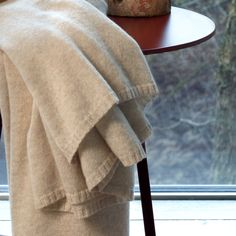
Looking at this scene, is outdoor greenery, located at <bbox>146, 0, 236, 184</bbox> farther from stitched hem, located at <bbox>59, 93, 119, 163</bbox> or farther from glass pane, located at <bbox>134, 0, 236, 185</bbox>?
stitched hem, located at <bbox>59, 93, 119, 163</bbox>

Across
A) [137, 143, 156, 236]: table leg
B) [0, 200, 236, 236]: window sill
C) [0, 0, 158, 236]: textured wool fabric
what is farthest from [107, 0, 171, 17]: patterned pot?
[0, 200, 236, 236]: window sill

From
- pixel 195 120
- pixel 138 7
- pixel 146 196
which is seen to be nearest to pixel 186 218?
pixel 195 120

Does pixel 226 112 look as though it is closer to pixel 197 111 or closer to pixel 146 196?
pixel 197 111

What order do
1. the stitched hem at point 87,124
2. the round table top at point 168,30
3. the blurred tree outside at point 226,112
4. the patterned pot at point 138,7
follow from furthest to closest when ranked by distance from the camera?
the blurred tree outside at point 226,112 → the patterned pot at point 138,7 → the round table top at point 168,30 → the stitched hem at point 87,124

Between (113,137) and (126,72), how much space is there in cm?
10

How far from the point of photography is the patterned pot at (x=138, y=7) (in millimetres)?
1090

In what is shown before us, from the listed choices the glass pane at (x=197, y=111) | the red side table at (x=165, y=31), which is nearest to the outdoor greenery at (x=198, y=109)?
the glass pane at (x=197, y=111)

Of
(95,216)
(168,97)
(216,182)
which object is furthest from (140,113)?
(216,182)

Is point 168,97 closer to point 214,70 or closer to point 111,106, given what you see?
point 214,70

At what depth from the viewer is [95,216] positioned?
964mm

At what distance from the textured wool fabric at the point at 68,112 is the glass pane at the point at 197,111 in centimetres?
56

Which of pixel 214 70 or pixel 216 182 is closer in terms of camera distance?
pixel 214 70

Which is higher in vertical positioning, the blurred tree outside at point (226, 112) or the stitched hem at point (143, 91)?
the stitched hem at point (143, 91)

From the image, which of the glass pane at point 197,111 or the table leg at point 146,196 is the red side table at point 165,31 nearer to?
the table leg at point 146,196
